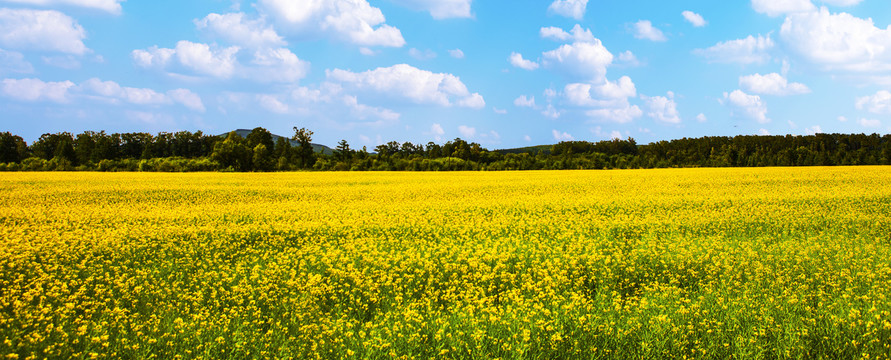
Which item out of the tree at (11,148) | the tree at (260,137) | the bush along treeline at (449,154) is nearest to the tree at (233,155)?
the bush along treeline at (449,154)

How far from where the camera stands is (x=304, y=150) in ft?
257

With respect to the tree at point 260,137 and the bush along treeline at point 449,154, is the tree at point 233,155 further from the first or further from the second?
the tree at point 260,137

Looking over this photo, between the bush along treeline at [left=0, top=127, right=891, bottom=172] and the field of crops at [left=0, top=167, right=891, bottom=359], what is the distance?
5073cm

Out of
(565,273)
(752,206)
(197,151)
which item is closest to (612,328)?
(565,273)

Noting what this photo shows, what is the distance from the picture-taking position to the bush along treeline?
63094mm

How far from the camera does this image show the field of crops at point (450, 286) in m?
4.96

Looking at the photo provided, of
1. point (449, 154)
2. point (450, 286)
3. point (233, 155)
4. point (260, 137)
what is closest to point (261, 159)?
point (233, 155)

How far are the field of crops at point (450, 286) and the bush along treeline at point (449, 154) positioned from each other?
5073 centimetres

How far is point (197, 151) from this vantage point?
308ft

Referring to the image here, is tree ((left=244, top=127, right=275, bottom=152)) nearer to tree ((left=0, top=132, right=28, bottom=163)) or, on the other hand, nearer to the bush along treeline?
the bush along treeline

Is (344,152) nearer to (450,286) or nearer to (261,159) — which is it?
(261,159)

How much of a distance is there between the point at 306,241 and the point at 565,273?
19.5ft

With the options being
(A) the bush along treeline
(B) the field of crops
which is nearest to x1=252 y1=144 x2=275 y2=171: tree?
(A) the bush along treeline

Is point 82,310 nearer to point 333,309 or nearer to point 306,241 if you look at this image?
point 333,309
